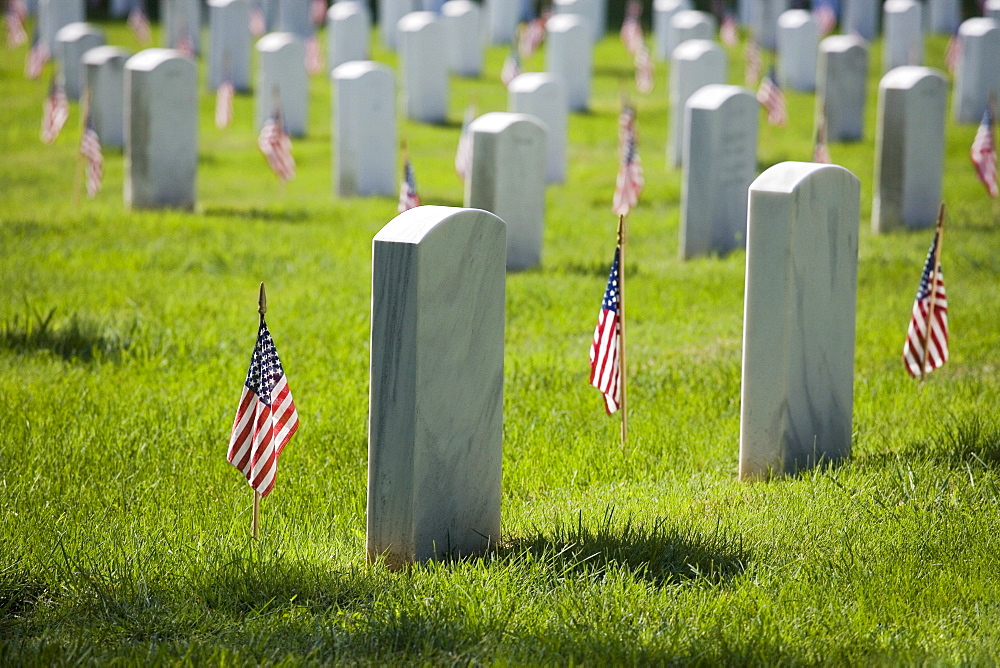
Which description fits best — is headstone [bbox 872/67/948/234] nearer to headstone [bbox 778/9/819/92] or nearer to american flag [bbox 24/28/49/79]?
headstone [bbox 778/9/819/92]

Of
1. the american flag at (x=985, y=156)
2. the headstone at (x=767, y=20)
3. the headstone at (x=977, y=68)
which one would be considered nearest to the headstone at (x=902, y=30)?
the headstone at (x=977, y=68)

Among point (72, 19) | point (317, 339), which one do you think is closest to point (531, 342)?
point (317, 339)

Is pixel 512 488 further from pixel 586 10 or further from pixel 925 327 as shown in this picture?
pixel 586 10

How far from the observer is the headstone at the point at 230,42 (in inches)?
831

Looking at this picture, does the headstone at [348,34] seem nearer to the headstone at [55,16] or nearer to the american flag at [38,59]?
the american flag at [38,59]

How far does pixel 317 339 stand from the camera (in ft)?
25.0

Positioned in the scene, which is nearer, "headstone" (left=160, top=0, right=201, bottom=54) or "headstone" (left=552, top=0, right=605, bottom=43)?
"headstone" (left=160, top=0, right=201, bottom=54)

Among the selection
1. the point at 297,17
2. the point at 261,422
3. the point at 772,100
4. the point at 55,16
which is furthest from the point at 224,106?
the point at 261,422

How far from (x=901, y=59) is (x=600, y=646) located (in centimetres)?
2090

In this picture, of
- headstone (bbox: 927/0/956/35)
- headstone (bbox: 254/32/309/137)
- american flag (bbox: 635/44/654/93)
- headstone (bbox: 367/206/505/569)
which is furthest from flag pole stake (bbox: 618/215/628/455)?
headstone (bbox: 927/0/956/35)

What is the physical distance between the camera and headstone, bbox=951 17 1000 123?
17.8 m

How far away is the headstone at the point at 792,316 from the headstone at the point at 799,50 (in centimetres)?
1732

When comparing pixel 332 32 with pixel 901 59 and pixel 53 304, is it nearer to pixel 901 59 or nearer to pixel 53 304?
pixel 901 59

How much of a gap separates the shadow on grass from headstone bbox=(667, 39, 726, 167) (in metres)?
9.17
